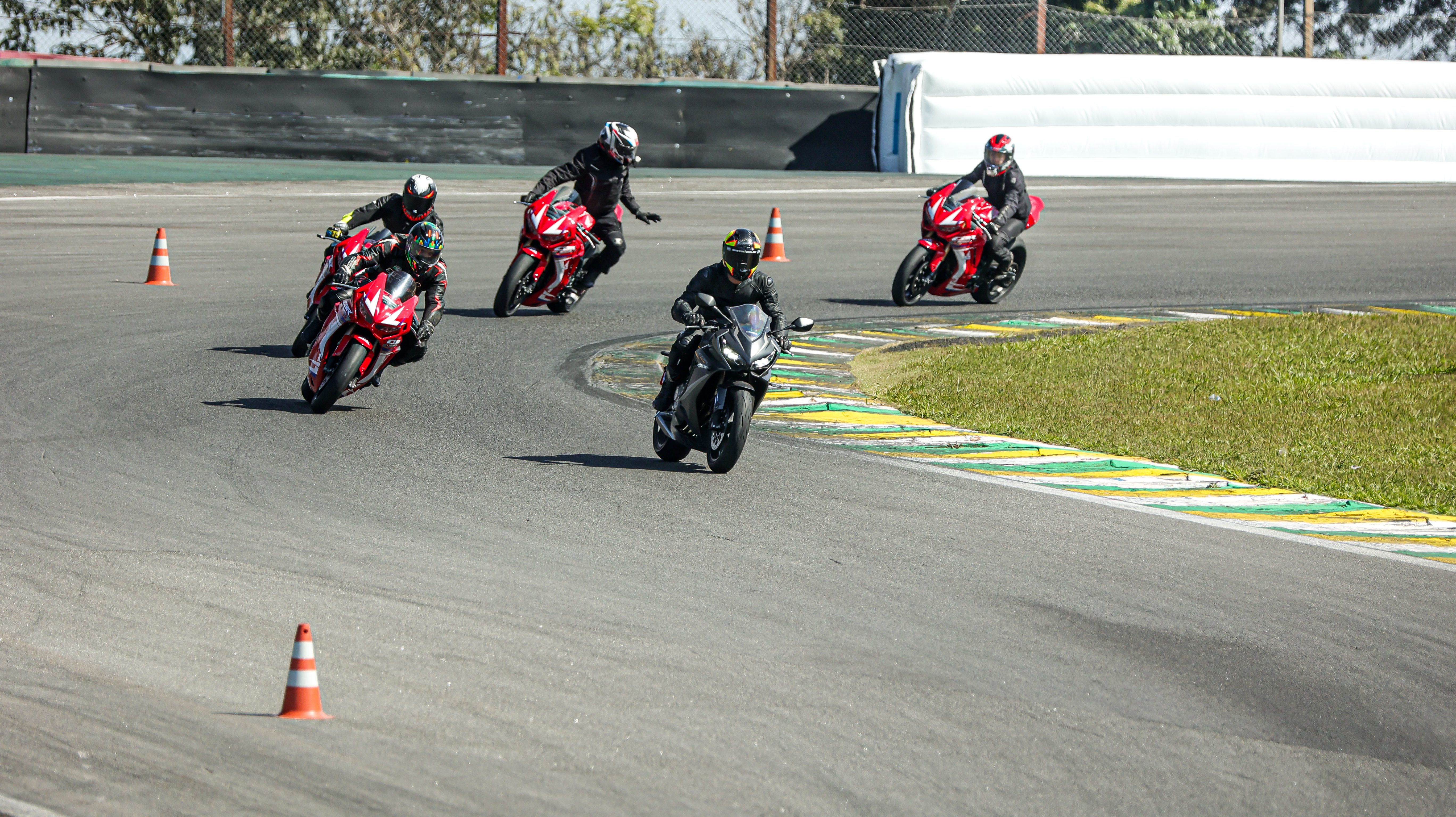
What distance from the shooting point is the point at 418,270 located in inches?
415

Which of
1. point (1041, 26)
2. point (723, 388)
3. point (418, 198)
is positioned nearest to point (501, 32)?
point (1041, 26)

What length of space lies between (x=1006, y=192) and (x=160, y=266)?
326 inches

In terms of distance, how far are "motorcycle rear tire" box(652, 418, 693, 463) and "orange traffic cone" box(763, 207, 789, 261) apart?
9556mm

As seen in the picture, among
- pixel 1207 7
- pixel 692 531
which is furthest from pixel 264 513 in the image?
pixel 1207 7

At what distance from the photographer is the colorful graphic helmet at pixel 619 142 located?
14391 millimetres

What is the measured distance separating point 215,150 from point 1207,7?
56.2ft

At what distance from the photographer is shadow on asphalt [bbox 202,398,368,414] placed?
1035cm

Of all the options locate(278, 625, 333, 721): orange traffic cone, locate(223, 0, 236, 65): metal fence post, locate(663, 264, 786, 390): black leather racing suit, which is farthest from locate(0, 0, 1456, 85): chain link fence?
locate(278, 625, 333, 721): orange traffic cone

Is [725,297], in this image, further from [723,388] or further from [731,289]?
[723,388]

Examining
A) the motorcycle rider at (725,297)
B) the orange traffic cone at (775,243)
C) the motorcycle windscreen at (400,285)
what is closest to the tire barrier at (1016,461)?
the motorcycle rider at (725,297)

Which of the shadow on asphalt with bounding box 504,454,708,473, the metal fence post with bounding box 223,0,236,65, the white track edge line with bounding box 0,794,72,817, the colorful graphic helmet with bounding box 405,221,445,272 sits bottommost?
the white track edge line with bounding box 0,794,72,817

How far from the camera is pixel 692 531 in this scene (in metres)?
7.58

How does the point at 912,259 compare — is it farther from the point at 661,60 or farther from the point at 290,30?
the point at 290,30

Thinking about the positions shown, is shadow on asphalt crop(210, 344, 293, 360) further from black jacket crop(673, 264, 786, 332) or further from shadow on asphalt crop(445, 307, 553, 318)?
black jacket crop(673, 264, 786, 332)
